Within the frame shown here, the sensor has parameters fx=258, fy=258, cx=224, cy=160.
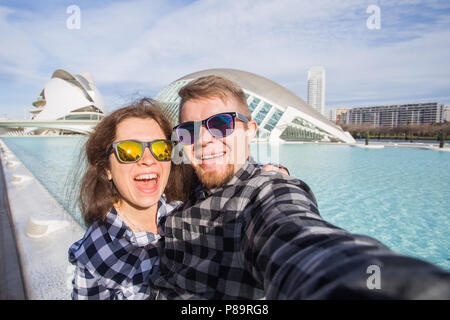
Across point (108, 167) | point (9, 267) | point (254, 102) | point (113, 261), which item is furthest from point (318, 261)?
point (254, 102)

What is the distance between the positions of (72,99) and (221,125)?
39120 mm

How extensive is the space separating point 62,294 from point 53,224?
123 cm

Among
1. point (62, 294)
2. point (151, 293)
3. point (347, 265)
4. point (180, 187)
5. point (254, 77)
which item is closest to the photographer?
point (347, 265)

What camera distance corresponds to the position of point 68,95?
1342 inches

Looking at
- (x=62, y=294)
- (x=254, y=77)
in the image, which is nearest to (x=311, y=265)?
(x=62, y=294)

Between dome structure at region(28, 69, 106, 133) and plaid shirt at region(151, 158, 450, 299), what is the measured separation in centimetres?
3621

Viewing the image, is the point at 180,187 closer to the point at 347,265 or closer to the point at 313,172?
the point at 347,265

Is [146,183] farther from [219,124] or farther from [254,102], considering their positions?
[254,102]

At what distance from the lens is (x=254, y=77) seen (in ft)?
67.2

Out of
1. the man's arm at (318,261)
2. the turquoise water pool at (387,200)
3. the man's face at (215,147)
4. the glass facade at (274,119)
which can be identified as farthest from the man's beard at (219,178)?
the glass facade at (274,119)

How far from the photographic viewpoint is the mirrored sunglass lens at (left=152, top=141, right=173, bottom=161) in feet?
4.37

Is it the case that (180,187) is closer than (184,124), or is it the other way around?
(184,124)

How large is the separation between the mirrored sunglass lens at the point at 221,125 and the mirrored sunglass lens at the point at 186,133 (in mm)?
102
